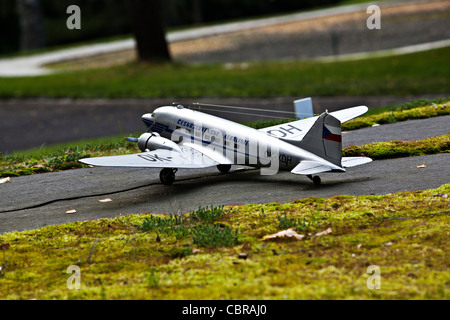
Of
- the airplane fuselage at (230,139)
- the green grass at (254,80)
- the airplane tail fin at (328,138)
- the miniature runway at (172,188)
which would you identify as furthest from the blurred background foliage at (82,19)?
the airplane tail fin at (328,138)

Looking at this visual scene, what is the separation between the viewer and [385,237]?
8344 mm

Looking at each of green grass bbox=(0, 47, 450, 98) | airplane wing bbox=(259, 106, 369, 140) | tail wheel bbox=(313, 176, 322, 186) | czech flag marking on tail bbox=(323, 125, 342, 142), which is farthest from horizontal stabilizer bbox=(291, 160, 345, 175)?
green grass bbox=(0, 47, 450, 98)

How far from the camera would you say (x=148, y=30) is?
34656mm

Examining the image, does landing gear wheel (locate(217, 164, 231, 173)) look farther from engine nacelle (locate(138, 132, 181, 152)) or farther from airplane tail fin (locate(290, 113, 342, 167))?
airplane tail fin (locate(290, 113, 342, 167))

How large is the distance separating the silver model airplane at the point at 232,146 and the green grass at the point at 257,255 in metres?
1.46

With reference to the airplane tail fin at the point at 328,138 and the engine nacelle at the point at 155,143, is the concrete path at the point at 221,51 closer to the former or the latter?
the engine nacelle at the point at 155,143

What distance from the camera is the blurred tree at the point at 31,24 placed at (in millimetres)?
54000

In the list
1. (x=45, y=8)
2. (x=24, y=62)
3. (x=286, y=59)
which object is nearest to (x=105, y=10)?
(x=45, y=8)

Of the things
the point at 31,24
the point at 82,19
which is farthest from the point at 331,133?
the point at 82,19

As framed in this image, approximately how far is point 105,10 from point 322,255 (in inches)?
2346

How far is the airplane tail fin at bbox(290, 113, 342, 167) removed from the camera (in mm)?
11328

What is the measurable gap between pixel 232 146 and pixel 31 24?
153 feet

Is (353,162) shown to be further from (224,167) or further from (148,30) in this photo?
(148,30)

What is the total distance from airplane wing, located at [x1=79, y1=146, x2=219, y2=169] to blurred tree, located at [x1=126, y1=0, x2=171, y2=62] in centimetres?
2204
